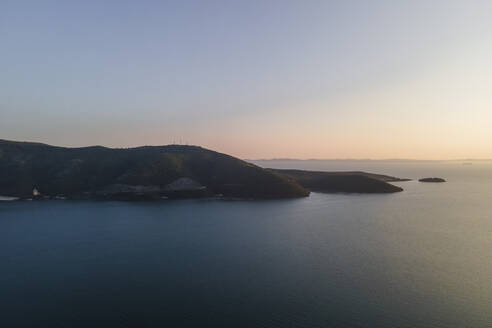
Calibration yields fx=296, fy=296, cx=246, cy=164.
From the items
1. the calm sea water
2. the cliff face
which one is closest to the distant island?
the cliff face

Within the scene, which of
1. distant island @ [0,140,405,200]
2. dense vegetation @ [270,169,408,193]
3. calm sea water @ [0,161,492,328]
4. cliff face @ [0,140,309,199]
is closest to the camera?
calm sea water @ [0,161,492,328]

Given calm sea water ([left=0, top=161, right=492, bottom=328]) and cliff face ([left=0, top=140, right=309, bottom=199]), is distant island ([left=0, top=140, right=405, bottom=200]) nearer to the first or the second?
cliff face ([left=0, top=140, right=309, bottom=199])

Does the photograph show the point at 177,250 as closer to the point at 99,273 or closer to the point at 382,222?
the point at 99,273

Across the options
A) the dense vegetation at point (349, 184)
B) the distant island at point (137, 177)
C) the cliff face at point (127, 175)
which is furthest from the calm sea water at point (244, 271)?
the dense vegetation at point (349, 184)

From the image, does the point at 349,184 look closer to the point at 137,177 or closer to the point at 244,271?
the point at 137,177

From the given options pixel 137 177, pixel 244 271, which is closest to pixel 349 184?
pixel 137 177

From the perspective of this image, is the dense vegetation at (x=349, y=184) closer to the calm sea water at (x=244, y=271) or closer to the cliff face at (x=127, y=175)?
the cliff face at (x=127, y=175)
